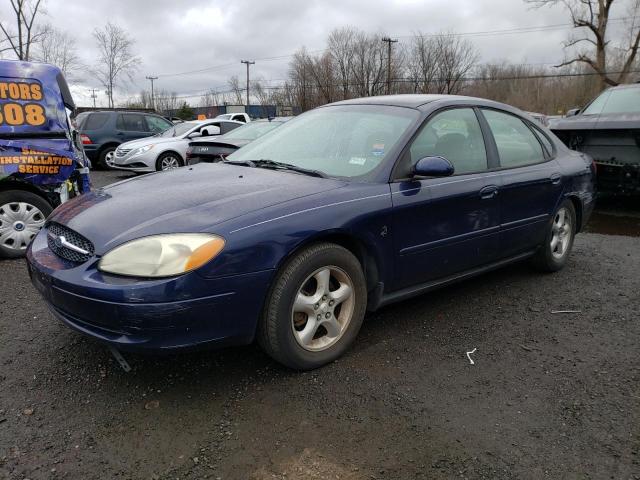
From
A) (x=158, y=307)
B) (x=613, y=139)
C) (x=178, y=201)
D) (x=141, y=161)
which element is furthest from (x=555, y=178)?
(x=141, y=161)

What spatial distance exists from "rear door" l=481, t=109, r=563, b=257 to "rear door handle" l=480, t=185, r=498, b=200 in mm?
88

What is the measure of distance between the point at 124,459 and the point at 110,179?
1092 centimetres

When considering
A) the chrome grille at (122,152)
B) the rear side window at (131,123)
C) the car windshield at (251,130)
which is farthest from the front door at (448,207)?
the rear side window at (131,123)

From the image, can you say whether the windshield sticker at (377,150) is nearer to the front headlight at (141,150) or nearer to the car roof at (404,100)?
the car roof at (404,100)

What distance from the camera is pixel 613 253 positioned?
529 cm

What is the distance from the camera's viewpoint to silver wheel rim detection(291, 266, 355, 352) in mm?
2705

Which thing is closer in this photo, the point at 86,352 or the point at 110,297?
the point at 110,297

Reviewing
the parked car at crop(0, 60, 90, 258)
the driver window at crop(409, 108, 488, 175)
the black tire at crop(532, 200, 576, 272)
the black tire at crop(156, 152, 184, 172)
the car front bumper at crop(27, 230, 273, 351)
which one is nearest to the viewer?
the car front bumper at crop(27, 230, 273, 351)

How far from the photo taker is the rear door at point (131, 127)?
13828 millimetres

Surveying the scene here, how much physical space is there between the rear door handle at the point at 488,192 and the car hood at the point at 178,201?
1.16 meters

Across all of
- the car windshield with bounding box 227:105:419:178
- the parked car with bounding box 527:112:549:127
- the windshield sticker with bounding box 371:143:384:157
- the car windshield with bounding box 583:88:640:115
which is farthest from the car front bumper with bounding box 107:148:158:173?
the windshield sticker with bounding box 371:143:384:157

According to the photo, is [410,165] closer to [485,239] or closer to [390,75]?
[485,239]

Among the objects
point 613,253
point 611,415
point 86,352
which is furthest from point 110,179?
point 611,415

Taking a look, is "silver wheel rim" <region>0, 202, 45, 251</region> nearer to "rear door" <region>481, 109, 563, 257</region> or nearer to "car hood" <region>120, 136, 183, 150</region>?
"rear door" <region>481, 109, 563, 257</region>
